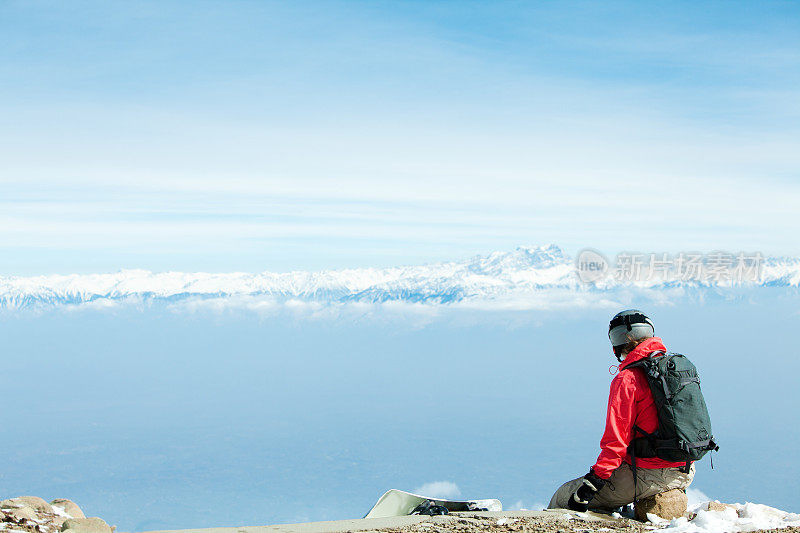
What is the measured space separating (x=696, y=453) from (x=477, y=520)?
2813 mm

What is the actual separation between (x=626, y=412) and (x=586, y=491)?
1.27 meters

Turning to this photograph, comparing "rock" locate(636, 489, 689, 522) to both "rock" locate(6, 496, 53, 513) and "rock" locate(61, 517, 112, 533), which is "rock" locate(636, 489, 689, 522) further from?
"rock" locate(6, 496, 53, 513)

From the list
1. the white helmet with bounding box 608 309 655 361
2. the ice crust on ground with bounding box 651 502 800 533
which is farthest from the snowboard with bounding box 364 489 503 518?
the white helmet with bounding box 608 309 655 361

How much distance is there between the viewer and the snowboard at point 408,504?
1009 centimetres

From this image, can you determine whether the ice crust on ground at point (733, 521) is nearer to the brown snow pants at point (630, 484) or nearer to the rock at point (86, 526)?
the brown snow pants at point (630, 484)

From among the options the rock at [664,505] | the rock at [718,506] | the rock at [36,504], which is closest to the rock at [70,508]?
the rock at [36,504]

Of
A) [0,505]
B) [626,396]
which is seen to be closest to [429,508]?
[626,396]

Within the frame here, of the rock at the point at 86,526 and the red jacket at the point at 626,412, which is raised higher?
the red jacket at the point at 626,412

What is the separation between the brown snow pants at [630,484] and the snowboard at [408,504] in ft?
4.22

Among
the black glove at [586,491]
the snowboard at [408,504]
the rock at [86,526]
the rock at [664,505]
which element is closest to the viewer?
the rock at [86,526]

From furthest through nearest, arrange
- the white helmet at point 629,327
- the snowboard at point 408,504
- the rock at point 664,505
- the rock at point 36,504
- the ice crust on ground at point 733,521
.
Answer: the snowboard at point 408,504
the rock at point 36,504
the rock at point 664,505
the white helmet at point 629,327
the ice crust on ground at point 733,521

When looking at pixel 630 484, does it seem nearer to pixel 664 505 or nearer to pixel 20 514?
pixel 664 505

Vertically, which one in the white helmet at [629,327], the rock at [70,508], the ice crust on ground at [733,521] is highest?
the white helmet at [629,327]

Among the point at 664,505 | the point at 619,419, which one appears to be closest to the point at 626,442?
the point at 619,419
